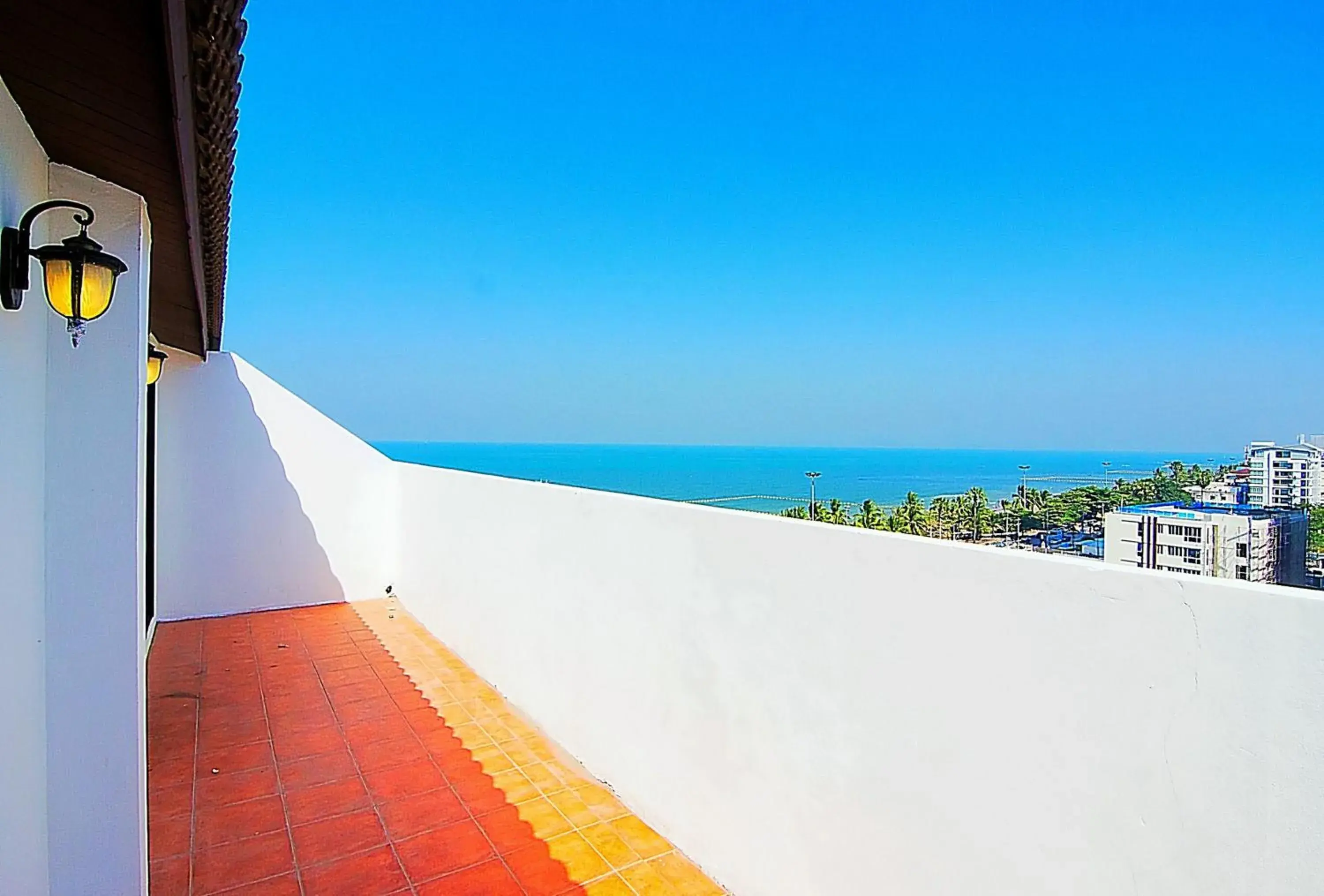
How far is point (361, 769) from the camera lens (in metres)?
4.02

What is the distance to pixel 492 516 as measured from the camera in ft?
17.4

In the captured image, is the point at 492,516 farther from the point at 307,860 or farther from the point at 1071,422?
the point at 1071,422

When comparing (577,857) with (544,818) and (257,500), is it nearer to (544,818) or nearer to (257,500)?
(544,818)

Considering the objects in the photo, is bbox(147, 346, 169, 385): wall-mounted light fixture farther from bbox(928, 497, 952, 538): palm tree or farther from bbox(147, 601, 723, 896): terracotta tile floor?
bbox(928, 497, 952, 538): palm tree

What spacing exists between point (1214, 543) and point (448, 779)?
390 centimetres

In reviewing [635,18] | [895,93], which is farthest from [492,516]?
[895,93]

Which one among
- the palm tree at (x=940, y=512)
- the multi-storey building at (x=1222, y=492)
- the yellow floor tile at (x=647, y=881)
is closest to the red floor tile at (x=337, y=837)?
the yellow floor tile at (x=647, y=881)

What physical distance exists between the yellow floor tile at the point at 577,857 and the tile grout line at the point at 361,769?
2.13ft

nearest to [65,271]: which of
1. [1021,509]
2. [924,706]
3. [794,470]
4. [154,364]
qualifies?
[924,706]

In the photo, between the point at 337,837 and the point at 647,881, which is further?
the point at 337,837

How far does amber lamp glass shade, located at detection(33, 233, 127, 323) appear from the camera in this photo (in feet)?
6.86

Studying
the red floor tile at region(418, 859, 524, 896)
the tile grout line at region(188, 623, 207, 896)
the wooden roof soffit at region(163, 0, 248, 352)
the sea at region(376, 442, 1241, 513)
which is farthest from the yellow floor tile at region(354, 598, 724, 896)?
the wooden roof soffit at region(163, 0, 248, 352)

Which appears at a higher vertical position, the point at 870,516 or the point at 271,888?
the point at 870,516

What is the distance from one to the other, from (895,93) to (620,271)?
9.59m
